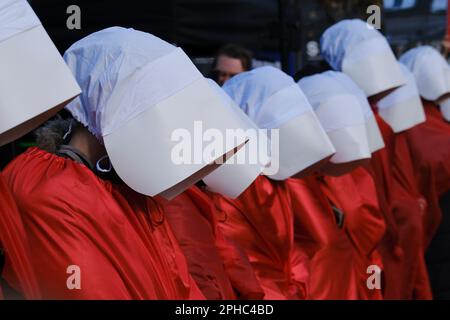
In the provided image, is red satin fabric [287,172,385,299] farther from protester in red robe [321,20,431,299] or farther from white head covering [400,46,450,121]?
white head covering [400,46,450,121]

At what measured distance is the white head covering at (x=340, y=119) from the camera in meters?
3.78

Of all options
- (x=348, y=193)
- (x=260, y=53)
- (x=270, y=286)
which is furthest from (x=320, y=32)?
(x=270, y=286)

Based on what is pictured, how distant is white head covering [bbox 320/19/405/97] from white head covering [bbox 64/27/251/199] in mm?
2286

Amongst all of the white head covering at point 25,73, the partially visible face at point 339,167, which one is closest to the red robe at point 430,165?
the partially visible face at point 339,167

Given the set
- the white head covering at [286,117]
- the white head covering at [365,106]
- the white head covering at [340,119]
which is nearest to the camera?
the white head covering at [286,117]

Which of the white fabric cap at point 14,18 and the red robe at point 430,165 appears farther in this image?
the red robe at point 430,165

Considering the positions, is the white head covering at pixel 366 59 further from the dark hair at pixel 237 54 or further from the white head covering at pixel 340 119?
the white head covering at pixel 340 119

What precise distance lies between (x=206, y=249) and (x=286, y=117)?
0.67m

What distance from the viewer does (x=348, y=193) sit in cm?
432

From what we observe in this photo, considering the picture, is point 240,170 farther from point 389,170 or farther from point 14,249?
point 389,170

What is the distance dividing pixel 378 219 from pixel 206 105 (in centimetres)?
246

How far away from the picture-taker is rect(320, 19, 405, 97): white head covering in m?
4.38

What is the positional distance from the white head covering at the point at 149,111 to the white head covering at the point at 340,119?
164 centimetres
